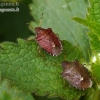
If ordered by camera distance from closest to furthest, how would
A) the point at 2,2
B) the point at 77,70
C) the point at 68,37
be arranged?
the point at 77,70, the point at 68,37, the point at 2,2

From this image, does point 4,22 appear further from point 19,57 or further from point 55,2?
point 19,57

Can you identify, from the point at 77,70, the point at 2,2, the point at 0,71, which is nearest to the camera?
the point at 77,70

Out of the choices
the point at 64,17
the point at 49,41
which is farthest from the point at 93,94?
the point at 64,17

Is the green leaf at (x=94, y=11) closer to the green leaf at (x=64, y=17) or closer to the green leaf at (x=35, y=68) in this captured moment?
the green leaf at (x=35, y=68)

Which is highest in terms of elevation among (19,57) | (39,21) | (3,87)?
(39,21)

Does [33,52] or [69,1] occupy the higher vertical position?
[69,1]

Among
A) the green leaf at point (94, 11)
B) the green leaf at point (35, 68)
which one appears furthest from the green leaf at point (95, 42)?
the green leaf at point (35, 68)

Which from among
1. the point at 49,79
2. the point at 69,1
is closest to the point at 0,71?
the point at 49,79
